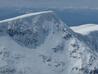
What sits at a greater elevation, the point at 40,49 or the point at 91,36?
the point at 40,49

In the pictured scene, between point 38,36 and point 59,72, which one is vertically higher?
point 38,36

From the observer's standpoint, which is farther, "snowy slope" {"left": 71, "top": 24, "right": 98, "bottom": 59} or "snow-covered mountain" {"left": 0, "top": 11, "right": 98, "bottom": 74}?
"snowy slope" {"left": 71, "top": 24, "right": 98, "bottom": 59}

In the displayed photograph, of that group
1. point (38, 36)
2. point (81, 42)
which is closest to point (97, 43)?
point (81, 42)

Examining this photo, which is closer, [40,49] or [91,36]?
[40,49]

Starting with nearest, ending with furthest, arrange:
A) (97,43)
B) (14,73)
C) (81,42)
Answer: (14,73), (81,42), (97,43)

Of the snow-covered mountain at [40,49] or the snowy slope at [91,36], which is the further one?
the snowy slope at [91,36]

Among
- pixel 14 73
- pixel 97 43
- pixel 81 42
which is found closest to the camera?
pixel 14 73

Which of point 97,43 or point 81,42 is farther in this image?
point 97,43

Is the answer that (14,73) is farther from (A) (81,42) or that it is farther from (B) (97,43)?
(B) (97,43)
